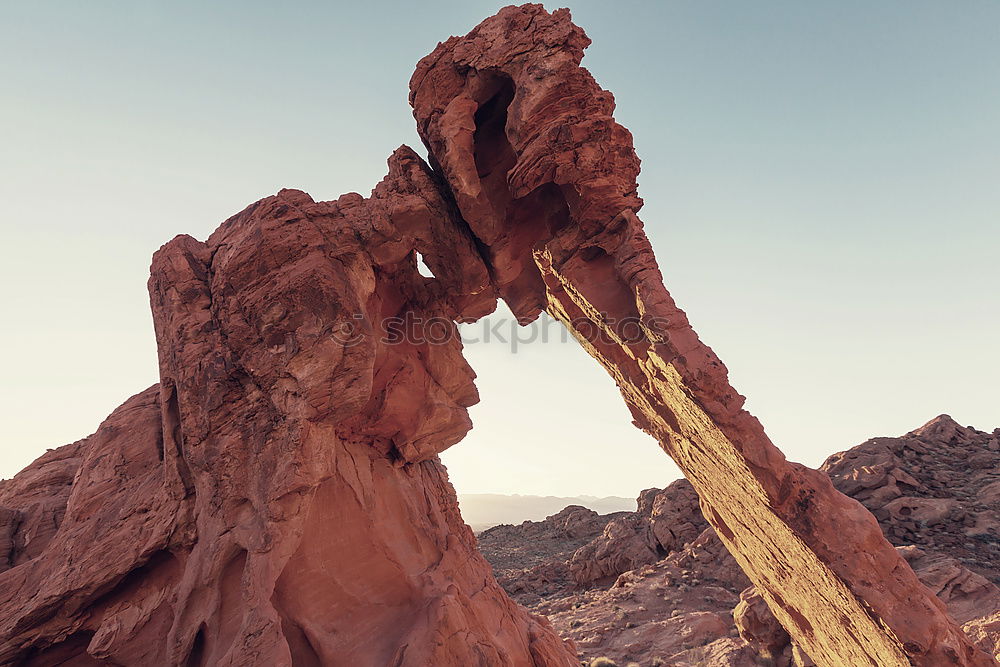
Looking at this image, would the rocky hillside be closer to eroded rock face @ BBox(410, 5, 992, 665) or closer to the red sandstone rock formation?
eroded rock face @ BBox(410, 5, 992, 665)

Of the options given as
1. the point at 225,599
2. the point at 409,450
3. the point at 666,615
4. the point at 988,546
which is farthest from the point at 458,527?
the point at 988,546

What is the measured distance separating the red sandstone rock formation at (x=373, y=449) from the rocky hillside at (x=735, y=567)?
6.63 m

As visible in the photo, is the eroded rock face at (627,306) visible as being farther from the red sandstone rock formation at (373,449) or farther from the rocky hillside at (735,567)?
the rocky hillside at (735,567)

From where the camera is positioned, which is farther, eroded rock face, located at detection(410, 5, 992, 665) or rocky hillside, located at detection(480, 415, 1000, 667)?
rocky hillside, located at detection(480, 415, 1000, 667)

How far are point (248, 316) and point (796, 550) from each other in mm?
13470

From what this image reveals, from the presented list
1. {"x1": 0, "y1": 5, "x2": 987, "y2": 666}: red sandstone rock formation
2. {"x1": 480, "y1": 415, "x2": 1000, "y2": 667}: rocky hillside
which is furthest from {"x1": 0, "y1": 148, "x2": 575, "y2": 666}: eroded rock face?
{"x1": 480, "y1": 415, "x2": 1000, "y2": 667}: rocky hillside

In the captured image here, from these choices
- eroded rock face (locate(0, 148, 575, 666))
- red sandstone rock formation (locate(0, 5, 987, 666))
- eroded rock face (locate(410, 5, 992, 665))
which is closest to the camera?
eroded rock face (locate(410, 5, 992, 665))

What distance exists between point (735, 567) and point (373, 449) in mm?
21968

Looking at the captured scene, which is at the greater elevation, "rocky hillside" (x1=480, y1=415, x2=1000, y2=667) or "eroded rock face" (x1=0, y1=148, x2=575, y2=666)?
"eroded rock face" (x1=0, y1=148, x2=575, y2=666)

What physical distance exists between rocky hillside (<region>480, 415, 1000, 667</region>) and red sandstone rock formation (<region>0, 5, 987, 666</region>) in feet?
21.8

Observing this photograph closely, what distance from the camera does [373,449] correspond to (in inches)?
528

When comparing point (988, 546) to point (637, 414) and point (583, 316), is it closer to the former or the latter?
point (637, 414)

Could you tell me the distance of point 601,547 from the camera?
3272 cm

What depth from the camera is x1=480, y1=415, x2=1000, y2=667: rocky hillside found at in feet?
54.8
